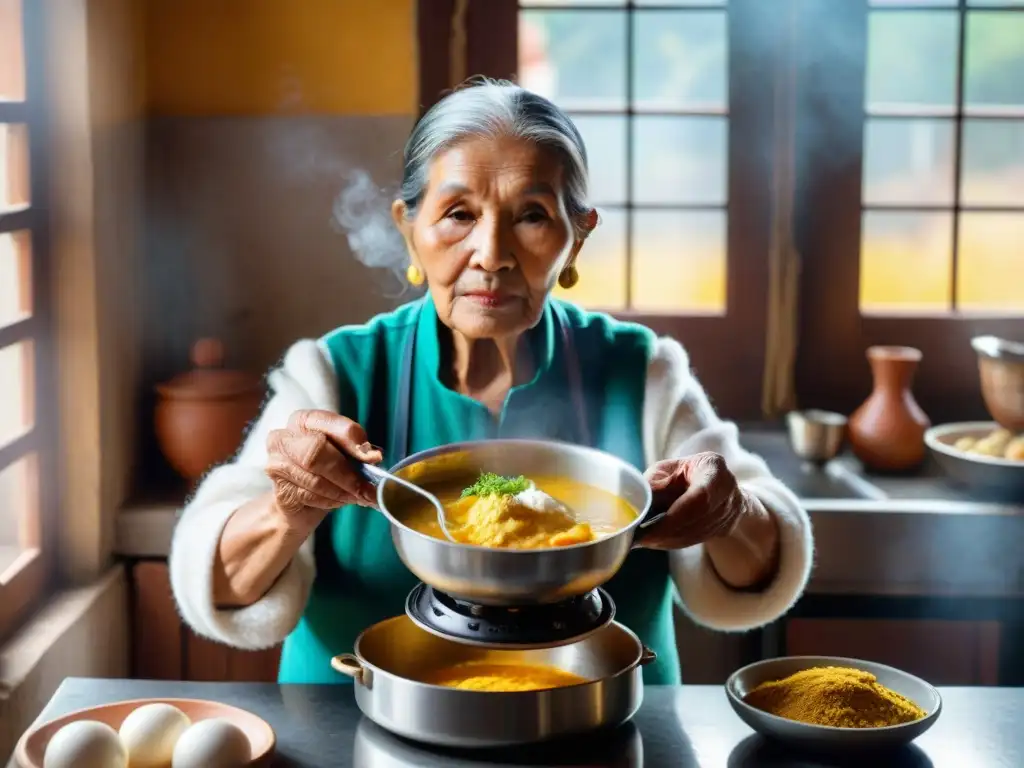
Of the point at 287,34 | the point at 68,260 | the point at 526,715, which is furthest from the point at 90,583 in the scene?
the point at 526,715

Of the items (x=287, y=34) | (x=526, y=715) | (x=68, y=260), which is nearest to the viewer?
(x=526, y=715)

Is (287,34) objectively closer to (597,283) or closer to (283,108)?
(283,108)

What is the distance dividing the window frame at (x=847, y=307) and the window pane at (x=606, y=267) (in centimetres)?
50

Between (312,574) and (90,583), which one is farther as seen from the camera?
(90,583)

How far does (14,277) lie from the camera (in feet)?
9.03

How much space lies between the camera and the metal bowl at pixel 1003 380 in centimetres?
313

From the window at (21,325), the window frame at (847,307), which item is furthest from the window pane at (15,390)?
the window frame at (847,307)

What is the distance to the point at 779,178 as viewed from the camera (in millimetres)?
3541

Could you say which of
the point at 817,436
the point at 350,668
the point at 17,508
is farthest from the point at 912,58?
the point at 350,668

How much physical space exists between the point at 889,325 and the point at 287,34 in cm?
181

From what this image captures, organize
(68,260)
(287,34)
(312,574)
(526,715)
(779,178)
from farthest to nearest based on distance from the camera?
1. (779,178)
2. (287,34)
3. (68,260)
4. (312,574)
5. (526,715)

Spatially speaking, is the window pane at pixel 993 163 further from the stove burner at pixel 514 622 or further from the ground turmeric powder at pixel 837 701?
the stove burner at pixel 514 622

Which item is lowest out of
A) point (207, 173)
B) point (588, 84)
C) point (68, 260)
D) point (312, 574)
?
point (312, 574)

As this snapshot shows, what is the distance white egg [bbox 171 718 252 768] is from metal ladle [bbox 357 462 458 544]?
0.34 metres
